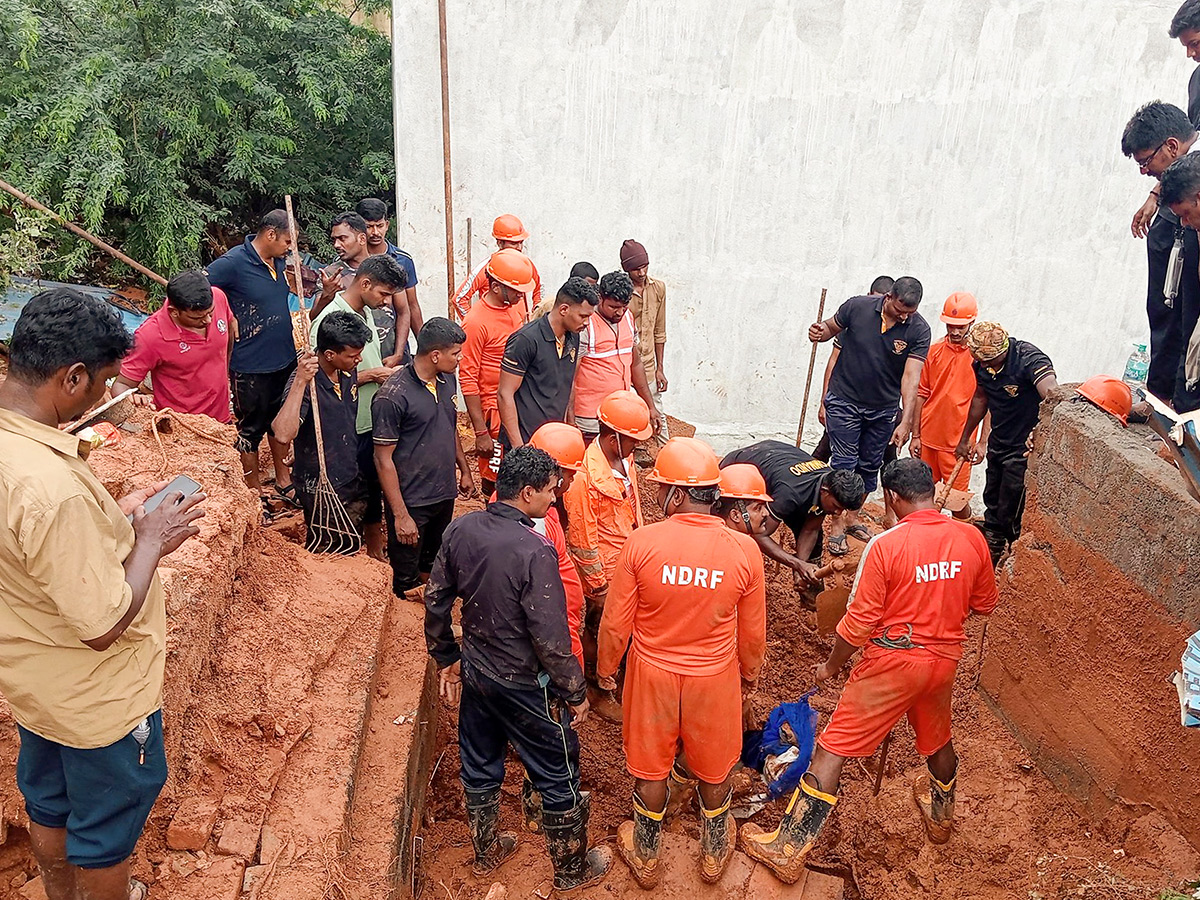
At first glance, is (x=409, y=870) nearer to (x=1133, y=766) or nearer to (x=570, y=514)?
(x=570, y=514)

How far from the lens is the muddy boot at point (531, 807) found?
187 inches

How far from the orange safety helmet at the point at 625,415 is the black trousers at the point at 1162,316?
2.71m

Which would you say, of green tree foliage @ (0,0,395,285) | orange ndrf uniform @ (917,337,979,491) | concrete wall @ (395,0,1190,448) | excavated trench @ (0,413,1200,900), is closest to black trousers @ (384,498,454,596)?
excavated trench @ (0,413,1200,900)

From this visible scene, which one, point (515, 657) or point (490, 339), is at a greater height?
point (490, 339)

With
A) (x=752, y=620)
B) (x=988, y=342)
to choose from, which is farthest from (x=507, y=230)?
(x=752, y=620)

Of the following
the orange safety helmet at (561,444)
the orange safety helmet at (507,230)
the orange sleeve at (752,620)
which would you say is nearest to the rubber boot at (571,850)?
the orange sleeve at (752,620)

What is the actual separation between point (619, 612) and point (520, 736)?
72cm

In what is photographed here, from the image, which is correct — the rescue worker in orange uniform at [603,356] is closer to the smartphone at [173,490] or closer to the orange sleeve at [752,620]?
the orange sleeve at [752,620]

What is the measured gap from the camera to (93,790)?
9.37ft

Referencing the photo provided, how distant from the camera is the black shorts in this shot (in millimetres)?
6848

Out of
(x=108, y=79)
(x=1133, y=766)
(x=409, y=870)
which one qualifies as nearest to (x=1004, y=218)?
(x=1133, y=766)

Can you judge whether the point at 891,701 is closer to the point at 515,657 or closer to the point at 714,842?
the point at 714,842

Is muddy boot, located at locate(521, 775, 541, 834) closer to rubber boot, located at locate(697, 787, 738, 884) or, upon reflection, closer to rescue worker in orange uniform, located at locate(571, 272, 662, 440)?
rubber boot, located at locate(697, 787, 738, 884)

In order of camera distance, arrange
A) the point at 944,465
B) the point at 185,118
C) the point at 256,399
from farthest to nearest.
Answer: the point at 185,118, the point at 944,465, the point at 256,399
